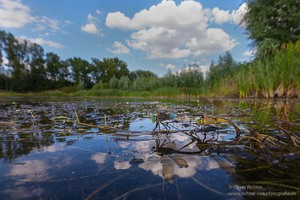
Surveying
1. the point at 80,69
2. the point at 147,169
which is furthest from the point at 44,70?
the point at 147,169

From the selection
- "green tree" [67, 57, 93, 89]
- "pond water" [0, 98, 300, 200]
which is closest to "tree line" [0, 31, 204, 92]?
"green tree" [67, 57, 93, 89]

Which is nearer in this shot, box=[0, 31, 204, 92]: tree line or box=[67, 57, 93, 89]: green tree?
box=[0, 31, 204, 92]: tree line

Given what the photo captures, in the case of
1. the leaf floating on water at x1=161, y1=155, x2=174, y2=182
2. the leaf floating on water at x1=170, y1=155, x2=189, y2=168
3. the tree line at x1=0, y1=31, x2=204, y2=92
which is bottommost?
the leaf floating on water at x1=161, y1=155, x2=174, y2=182

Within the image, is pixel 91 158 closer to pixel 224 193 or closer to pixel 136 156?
pixel 136 156

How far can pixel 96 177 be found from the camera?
0.72 metres

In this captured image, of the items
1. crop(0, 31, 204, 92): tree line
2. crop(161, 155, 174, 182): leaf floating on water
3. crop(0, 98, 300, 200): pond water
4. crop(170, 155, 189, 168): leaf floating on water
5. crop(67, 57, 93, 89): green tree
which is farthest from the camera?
crop(67, 57, 93, 89): green tree

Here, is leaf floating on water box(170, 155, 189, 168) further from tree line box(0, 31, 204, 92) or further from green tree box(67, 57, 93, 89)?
green tree box(67, 57, 93, 89)

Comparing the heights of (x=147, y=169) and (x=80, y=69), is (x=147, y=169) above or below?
below

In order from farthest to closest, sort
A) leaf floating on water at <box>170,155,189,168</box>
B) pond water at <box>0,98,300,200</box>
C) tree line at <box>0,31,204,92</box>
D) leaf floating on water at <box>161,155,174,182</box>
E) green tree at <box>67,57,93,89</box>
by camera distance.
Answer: green tree at <box>67,57,93,89</box>
tree line at <box>0,31,204,92</box>
leaf floating on water at <box>170,155,189,168</box>
leaf floating on water at <box>161,155,174,182</box>
pond water at <box>0,98,300,200</box>

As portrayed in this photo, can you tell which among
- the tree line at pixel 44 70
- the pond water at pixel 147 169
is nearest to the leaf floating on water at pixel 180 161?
the pond water at pixel 147 169

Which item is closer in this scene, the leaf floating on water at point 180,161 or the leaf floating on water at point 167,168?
the leaf floating on water at point 167,168

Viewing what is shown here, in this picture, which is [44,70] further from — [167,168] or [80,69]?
[167,168]

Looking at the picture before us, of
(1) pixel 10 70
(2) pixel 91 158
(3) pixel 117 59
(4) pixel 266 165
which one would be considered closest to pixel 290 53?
(4) pixel 266 165

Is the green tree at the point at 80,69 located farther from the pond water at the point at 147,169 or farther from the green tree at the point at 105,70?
the pond water at the point at 147,169
